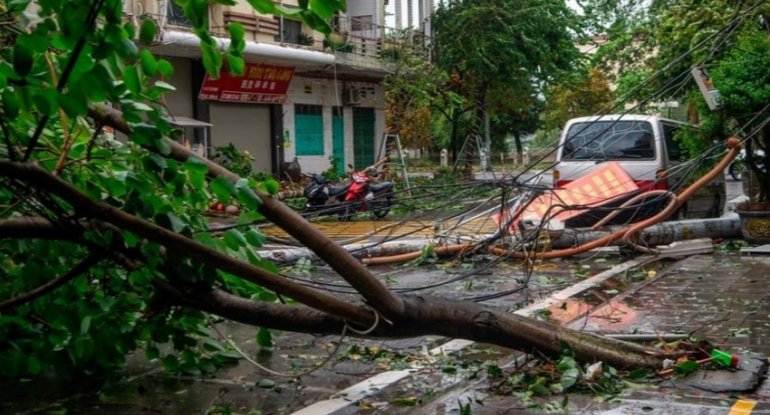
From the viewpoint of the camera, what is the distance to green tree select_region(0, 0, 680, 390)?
4078 mm

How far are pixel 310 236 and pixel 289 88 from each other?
21.4 m

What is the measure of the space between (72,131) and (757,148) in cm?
1227

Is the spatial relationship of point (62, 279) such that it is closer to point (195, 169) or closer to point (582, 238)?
point (195, 169)

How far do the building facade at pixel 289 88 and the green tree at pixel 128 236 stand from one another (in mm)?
13033

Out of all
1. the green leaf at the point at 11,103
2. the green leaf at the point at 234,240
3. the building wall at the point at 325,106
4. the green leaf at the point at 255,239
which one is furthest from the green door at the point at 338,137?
the green leaf at the point at 11,103

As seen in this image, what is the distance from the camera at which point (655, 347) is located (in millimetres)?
6766

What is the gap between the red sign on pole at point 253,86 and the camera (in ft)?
74.8

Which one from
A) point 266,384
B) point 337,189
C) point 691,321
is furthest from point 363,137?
point 266,384

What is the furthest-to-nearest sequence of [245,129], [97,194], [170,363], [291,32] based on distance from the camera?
1. [245,129]
2. [291,32]
3. [170,363]
4. [97,194]

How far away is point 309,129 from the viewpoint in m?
27.5

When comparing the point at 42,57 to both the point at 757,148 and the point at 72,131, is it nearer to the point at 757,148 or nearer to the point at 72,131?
the point at 72,131

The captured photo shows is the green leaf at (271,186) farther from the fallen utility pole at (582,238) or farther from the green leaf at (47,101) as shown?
the fallen utility pole at (582,238)

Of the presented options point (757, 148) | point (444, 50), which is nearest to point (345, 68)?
point (444, 50)

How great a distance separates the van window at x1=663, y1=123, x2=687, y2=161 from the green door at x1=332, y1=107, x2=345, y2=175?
46.1ft
